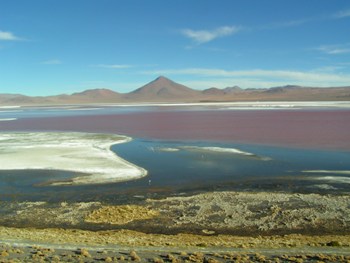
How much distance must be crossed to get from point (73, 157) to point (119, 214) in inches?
377

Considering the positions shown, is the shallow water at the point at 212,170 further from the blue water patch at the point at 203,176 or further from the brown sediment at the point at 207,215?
the brown sediment at the point at 207,215

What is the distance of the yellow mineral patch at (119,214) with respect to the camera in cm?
1054

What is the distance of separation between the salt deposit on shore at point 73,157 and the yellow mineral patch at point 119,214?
Answer: 3.48 metres

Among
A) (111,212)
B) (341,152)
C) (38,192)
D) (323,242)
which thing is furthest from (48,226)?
(341,152)

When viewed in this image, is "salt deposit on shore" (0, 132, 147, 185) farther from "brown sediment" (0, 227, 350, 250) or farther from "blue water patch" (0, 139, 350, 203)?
"brown sediment" (0, 227, 350, 250)

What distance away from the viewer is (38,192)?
531 inches

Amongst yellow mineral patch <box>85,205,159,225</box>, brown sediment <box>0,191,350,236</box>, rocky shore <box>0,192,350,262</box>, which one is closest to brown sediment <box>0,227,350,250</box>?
rocky shore <box>0,192,350,262</box>

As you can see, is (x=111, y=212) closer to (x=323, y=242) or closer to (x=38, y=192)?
(x=38, y=192)

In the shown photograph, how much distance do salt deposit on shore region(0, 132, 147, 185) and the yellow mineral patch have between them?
3.48 meters

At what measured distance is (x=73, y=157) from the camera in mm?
19859

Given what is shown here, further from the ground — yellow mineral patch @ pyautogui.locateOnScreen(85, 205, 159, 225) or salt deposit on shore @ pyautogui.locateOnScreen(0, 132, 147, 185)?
salt deposit on shore @ pyautogui.locateOnScreen(0, 132, 147, 185)

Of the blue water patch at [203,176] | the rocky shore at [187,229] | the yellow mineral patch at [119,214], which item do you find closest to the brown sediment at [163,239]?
the rocky shore at [187,229]

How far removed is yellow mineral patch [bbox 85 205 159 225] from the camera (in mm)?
10539

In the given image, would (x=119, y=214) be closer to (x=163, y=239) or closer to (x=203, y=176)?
(x=163, y=239)
